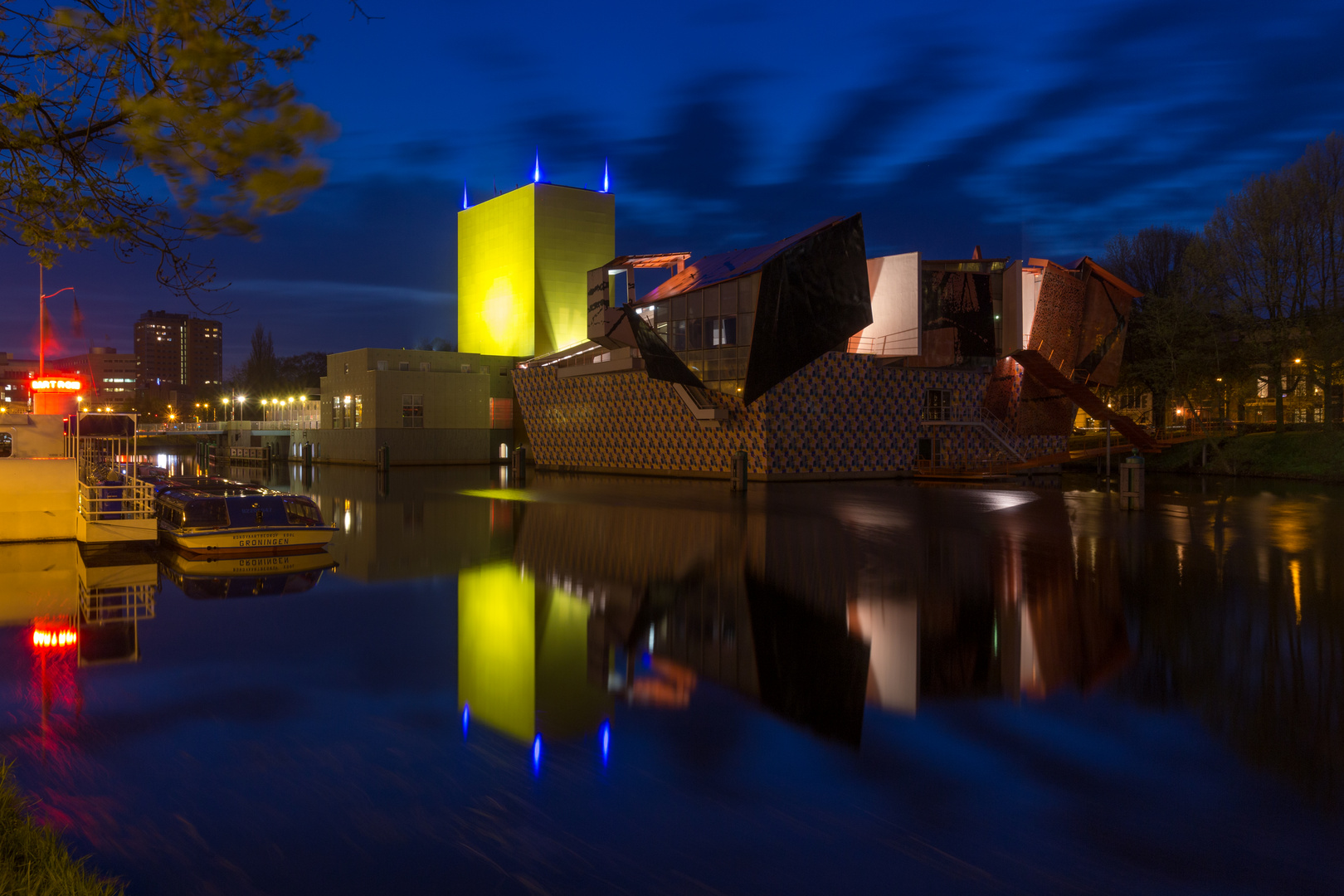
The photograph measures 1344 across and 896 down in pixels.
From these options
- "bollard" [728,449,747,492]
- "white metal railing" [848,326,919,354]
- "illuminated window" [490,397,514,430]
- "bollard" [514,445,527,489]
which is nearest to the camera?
"bollard" [728,449,747,492]

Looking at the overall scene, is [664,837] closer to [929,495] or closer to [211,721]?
[211,721]

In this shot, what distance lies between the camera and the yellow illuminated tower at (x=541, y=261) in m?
60.4

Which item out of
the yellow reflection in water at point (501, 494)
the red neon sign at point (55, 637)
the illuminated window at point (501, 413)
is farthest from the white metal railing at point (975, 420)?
the red neon sign at point (55, 637)

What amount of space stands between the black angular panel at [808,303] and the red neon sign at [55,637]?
2672 centimetres

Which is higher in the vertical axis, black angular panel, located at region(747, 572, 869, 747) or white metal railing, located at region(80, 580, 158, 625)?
white metal railing, located at region(80, 580, 158, 625)

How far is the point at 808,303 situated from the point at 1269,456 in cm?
2345

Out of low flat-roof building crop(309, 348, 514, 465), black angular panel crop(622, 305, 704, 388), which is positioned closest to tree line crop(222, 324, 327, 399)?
low flat-roof building crop(309, 348, 514, 465)

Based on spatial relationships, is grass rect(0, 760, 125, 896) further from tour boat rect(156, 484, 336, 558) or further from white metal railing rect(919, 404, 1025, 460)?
white metal railing rect(919, 404, 1025, 460)

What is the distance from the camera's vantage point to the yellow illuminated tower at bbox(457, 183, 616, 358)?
60.4 m

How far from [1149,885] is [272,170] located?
550 centimetres

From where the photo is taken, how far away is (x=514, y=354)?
203 ft

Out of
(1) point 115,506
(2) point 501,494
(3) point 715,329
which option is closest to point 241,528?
(1) point 115,506

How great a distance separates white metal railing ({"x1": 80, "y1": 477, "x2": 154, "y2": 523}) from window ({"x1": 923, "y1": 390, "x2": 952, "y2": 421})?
31.9 m

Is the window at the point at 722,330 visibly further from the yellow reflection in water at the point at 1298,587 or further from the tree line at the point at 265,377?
the tree line at the point at 265,377
